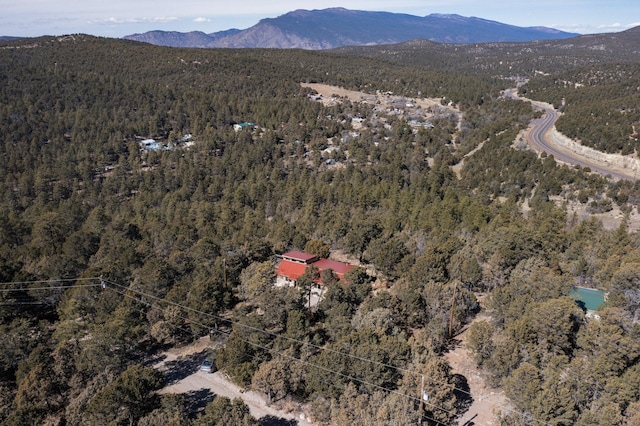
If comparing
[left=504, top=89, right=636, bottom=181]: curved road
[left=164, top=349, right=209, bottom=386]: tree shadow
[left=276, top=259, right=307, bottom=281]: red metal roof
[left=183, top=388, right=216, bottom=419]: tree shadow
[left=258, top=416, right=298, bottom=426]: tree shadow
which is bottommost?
[left=164, top=349, right=209, bottom=386]: tree shadow

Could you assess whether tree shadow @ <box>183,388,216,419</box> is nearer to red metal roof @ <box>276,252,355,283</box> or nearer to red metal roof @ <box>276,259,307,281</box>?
red metal roof @ <box>276,252,355,283</box>

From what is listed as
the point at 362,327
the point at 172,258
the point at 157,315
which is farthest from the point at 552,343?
the point at 172,258

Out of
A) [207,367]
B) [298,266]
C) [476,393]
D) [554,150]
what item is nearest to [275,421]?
[207,367]

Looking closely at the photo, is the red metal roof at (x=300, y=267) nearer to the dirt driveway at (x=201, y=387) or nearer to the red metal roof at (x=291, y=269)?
the red metal roof at (x=291, y=269)

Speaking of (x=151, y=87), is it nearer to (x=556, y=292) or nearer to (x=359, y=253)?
(x=359, y=253)

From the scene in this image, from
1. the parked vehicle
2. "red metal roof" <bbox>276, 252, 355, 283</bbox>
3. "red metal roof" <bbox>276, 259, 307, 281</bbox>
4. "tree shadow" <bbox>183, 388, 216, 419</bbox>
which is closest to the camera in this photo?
"tree shadow" <bbox>183, 388, 216, 419</bbox>

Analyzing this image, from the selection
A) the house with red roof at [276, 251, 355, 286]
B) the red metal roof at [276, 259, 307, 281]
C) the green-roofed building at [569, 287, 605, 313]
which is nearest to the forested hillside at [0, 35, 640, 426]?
the green-roofed building at [569, 287, 605, 313]

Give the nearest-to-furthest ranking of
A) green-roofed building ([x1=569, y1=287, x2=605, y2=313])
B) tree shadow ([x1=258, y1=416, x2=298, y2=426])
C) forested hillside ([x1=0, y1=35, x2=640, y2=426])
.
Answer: forested hillside ([x1=0, y1=35, x2=640, y2=426]) < tree shadow ([x1=258, y1=416, x2=298, y2=426]) < green-roofed building ([x1=569, y1=287, x2=605, y2=313])
